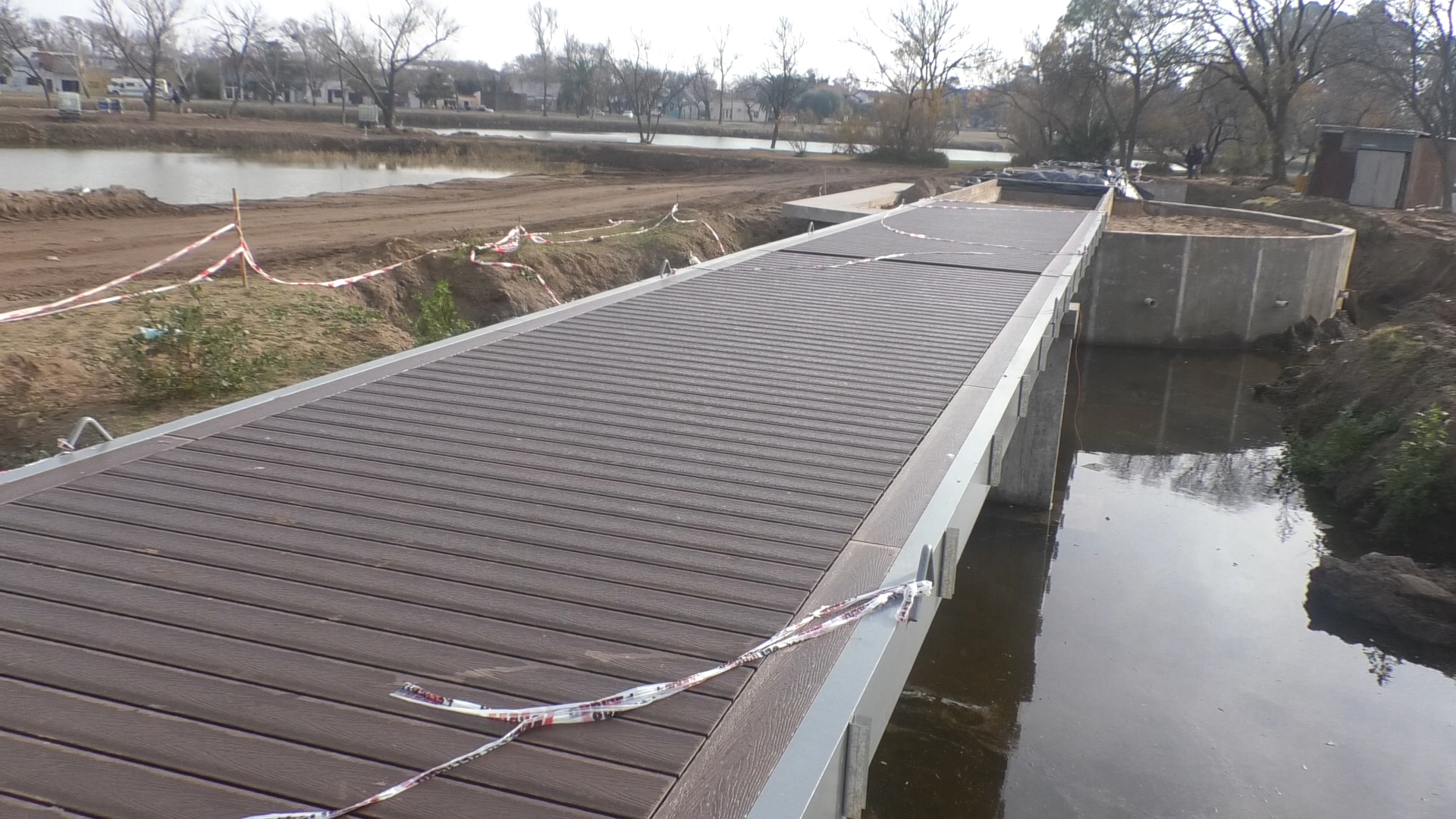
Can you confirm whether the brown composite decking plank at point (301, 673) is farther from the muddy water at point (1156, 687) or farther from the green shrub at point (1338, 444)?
the green shrub at point (1338, 444)

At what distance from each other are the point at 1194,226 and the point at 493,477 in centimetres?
2536

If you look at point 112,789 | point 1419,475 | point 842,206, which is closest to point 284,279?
point 112,789

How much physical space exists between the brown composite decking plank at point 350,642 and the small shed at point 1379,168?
115 ft

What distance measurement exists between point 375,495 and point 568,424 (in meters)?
1.25

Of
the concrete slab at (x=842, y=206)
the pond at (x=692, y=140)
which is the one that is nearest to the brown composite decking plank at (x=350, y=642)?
the concrete slab at (x=842, y=206)

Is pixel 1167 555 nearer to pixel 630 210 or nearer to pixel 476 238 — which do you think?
pixel 476 238

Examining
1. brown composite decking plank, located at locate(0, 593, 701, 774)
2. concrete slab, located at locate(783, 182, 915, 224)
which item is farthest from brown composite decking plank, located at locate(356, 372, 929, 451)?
concrete slab, located at locate(783, 182, 915, 224)

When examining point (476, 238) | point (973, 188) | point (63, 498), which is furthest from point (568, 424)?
point (973, 188)

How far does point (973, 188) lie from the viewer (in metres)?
23.9

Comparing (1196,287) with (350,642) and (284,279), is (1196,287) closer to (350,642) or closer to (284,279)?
(284,279)

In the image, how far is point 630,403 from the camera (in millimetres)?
5852

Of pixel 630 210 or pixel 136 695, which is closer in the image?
pixel 136 695

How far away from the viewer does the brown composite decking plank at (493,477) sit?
4.38 meters

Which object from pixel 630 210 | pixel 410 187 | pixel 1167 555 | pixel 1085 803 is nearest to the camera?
pixel 1085 803
